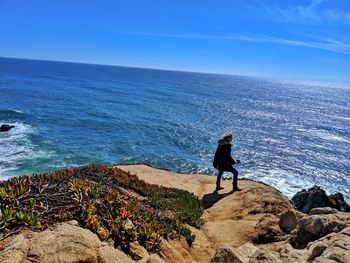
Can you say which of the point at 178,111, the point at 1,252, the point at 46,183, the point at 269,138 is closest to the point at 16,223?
the point at 1,252

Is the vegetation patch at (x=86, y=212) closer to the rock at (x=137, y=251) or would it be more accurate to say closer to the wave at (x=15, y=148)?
the rock at (x=137, y=251)

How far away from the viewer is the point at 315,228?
10109mm

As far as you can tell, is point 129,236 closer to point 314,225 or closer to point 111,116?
point 314,225

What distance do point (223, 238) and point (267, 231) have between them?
63.7 inches

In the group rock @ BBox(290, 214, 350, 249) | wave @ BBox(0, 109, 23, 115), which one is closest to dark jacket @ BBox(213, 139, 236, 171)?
rock @ BBox(290, 214, 350, 249)

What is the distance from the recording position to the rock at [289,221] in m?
12.4

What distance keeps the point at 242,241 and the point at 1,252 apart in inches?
319

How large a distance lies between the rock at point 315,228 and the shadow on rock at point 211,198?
6299 mm

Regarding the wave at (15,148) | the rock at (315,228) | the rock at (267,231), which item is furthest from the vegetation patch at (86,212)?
the wave at (15,148)

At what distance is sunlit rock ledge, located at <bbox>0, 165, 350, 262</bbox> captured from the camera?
7.43 meters

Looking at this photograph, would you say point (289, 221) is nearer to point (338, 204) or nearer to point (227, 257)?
point (227, 257)

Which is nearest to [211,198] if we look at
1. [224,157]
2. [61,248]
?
[224,157]

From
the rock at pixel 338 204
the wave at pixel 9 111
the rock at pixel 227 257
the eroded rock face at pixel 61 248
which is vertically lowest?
the rock at pixel 338 204

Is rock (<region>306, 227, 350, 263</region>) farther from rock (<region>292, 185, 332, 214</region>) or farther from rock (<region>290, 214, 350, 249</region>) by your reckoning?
rock (<region>292, 185, 332, 214</region>)
